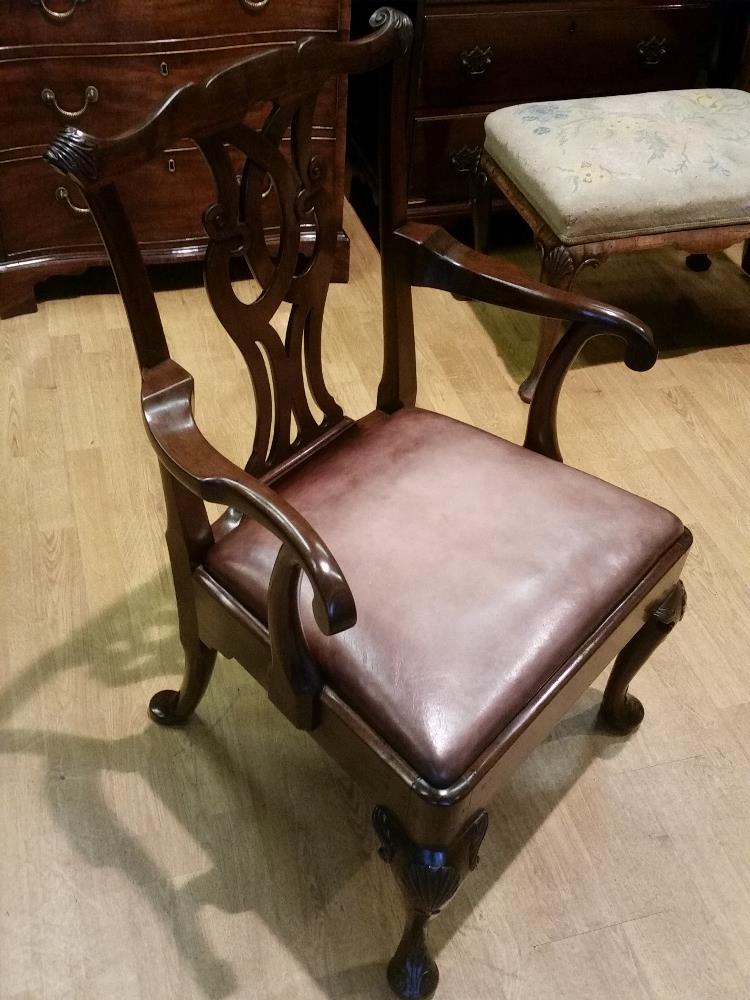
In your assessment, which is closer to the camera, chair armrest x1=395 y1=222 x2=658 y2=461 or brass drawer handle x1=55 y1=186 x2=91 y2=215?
chair armrest x1=395 y1=222 x2=658 y2=461

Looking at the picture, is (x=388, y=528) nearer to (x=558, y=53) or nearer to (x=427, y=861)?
(x=427, y=861)

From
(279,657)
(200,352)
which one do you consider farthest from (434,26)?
(279,657)

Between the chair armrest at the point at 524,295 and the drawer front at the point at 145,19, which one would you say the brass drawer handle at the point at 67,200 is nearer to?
the drawer front at the point at 145,19

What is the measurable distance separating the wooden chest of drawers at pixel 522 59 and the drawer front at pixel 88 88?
1.56ft

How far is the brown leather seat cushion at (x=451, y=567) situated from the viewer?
97cm

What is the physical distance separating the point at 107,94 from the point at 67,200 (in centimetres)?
28

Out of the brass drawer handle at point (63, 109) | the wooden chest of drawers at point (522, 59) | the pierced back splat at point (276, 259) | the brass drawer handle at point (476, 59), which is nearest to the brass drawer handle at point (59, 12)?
the brass drawer handle at point (63, 109)

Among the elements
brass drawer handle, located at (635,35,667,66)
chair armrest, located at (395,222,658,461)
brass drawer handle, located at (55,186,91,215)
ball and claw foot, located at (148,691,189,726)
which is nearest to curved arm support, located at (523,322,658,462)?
chair armrest, located at (395,222,658,461)

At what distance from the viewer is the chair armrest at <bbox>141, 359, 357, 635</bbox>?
0.83 m

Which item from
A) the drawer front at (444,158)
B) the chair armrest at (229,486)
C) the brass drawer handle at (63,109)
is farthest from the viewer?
the drawer front at (444,158)

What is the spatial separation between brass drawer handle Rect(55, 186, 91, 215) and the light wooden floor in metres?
0.54

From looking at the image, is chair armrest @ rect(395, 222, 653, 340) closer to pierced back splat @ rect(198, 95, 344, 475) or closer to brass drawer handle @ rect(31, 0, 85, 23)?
pierced back splat @ rect(198, 95, 344, 475)

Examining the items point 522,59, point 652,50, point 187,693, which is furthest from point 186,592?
point 652,50

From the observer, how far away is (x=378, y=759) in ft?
3.19
